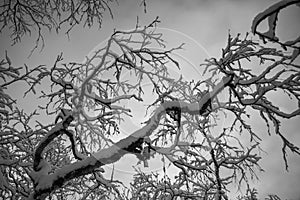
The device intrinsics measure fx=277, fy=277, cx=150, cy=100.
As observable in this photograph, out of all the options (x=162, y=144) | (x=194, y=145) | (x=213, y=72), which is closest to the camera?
(x=213, y=72)

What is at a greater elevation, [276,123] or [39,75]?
[39,75]

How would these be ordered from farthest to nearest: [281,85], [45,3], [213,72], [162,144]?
[162,144]
[213,72]
[281,85]
[45,3]

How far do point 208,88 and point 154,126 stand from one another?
1439 millimetres

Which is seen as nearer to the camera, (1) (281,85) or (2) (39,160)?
(1) (281,85)

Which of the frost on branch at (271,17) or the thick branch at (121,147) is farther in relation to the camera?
the thick branch at (121,147)

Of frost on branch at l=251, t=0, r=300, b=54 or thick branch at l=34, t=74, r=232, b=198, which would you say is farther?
thick branch at l=34, t=74, r=232, b=198

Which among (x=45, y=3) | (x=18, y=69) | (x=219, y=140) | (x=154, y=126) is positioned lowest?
(x=154, y=126)

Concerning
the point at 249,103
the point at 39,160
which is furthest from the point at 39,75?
the point at 249,103

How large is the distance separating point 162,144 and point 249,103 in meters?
1.91

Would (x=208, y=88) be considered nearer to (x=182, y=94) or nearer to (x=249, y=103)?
(x=182, y=94)

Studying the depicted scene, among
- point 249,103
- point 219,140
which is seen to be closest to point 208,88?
point 249,103

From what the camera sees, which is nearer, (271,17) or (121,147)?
(271,17)

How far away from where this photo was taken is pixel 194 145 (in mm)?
4961

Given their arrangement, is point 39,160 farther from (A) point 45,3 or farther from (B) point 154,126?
(A) point 45,3
